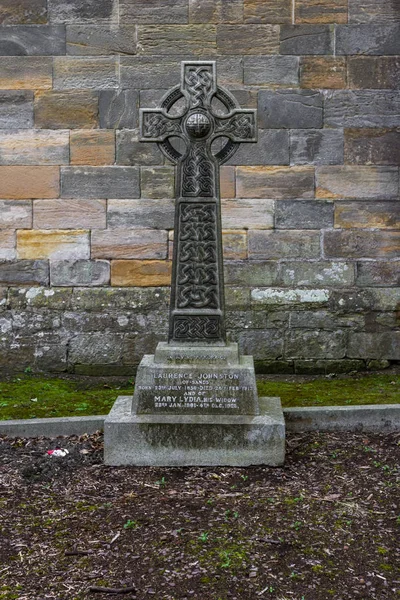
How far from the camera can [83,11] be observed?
7.46m

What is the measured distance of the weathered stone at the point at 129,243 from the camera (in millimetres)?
7488

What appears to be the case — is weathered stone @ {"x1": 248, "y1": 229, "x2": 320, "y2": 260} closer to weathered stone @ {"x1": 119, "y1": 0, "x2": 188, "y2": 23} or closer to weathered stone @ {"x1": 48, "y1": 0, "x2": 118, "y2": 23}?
weathered stone @ {"x1": 119, "y1": 0, "x2": 188, "y2": 23}

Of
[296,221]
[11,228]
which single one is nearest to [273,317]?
[296,221]

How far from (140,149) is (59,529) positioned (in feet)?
15.0

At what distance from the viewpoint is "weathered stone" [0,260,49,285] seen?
7.54 metres

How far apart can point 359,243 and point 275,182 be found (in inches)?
42.2

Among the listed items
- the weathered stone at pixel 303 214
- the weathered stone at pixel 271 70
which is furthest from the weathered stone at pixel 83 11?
the weathered stone at pixel 303 214

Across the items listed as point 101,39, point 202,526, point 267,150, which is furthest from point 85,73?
point 202,526

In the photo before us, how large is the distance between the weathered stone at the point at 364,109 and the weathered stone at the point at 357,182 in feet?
1.50

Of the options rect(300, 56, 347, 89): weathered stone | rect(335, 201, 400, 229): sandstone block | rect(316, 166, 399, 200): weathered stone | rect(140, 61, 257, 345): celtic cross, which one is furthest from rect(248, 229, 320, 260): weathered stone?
rect(140, 61, 257, 345): celtic cross

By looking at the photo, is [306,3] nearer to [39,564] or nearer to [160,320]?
[160,320]

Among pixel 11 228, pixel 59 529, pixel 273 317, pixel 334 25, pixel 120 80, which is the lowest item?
pixel 59 529

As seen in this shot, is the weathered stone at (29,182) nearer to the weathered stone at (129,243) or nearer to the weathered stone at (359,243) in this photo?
the weathered stone at (129,243)

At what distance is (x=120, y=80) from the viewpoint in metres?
7.46
